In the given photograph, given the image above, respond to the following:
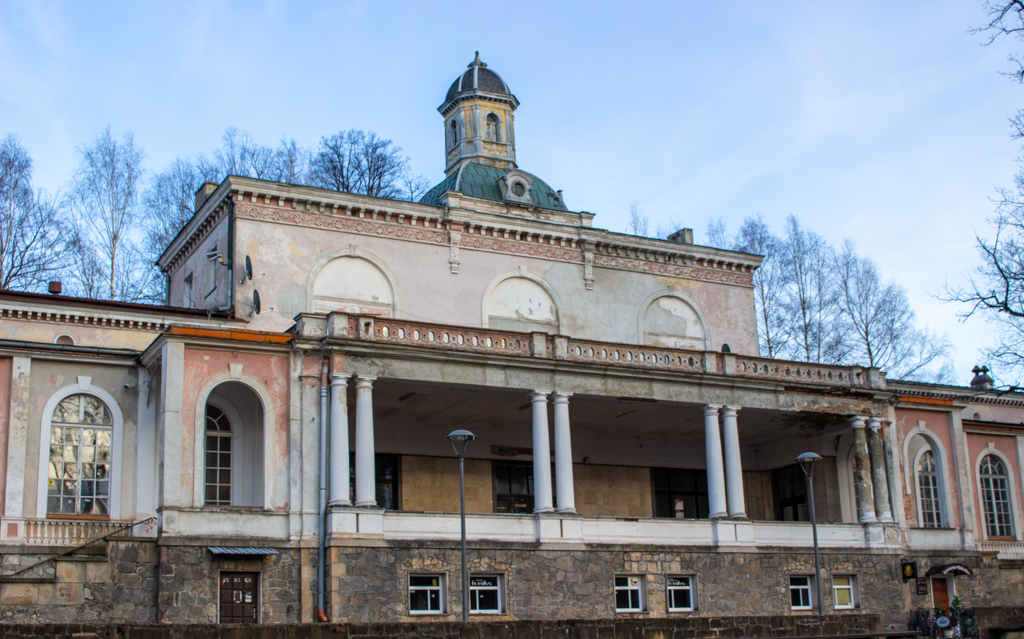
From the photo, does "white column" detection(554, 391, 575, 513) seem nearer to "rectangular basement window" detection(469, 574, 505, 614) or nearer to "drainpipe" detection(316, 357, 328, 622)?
"rectangular basement window" detection(469, 574, 505, 614)

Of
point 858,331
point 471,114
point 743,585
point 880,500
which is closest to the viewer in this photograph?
point 743,585

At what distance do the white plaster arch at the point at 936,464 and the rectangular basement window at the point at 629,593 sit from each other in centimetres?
1027

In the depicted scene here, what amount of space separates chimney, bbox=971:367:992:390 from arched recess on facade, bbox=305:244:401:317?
26302 millimetres

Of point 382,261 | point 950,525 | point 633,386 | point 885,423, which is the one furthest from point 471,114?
point 950,525

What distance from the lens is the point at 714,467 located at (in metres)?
30.0

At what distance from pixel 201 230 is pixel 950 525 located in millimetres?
23874

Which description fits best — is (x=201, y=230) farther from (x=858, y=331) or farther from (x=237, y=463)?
(x=858, y=331)

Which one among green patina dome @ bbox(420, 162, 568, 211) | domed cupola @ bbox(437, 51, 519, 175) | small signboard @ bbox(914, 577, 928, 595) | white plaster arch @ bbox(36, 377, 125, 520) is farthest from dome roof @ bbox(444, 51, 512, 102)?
small signboard @ bbox(914, 577, 928, 595)

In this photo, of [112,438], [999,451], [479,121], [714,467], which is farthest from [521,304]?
[999,451]

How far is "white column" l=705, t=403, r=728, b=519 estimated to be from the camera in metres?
29.6

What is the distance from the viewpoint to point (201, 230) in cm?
3291

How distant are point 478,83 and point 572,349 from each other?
584 inches

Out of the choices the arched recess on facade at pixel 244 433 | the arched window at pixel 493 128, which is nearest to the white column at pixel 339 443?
the arched recess on facade at pixel 244 433

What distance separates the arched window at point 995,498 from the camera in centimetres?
3622
